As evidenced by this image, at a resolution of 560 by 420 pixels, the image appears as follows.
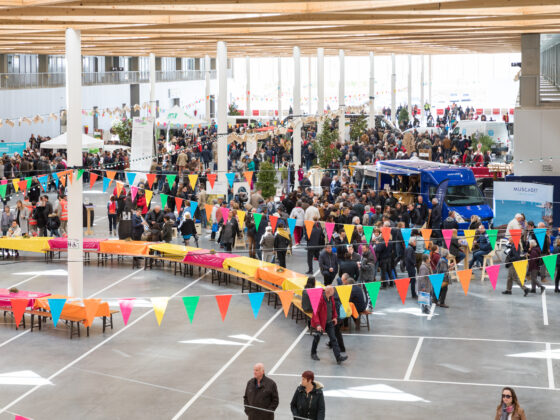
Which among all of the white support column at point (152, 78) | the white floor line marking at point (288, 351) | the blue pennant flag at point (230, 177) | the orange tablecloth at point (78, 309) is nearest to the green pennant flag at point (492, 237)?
the white floor line marking at point (288, 351)

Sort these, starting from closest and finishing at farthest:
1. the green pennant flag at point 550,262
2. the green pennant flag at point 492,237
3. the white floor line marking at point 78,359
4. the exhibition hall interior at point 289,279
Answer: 1. the white floor line marking at point 78,359
2. the exhibition hall interior at point 289,279
3. the green pennant flag at point 550,262
4. the green pennant flag at point 492,237

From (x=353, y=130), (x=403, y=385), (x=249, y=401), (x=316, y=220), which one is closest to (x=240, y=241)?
(x=316, y=220)

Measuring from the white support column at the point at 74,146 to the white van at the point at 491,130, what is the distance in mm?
28789

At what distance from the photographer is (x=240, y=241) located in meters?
21.9

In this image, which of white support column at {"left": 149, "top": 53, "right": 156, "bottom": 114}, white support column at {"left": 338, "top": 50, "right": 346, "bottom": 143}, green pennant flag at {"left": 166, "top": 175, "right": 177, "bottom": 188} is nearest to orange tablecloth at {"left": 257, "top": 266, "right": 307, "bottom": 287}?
green pennant flag at {"left": 166, "top": 175, "right": 177, "bottom": 188}

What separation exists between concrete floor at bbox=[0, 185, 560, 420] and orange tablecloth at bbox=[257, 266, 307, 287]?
1.85 ft

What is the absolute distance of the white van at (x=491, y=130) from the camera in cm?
4206

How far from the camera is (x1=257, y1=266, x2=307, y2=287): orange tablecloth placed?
1585cm

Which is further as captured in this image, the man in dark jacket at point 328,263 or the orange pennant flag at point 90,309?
the man in dark jacket at point 328,263

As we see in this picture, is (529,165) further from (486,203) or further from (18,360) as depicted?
(18,360)

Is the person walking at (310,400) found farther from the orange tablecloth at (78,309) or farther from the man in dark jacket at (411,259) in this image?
the man in dark jacket at (411,259)

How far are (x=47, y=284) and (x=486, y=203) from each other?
39.7 feet

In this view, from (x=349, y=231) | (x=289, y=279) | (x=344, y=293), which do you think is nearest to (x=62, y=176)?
(x=289, y=279)

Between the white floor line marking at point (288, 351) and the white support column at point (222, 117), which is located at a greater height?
the white support column at point (222, 117)
